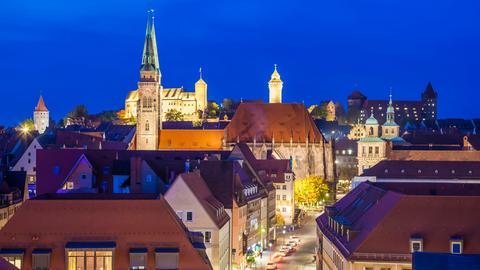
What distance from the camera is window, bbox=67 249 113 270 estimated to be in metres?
54.3

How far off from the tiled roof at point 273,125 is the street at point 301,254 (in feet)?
157

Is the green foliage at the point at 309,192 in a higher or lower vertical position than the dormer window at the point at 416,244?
higher

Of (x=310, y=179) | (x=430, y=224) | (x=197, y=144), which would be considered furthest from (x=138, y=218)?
(x=197, y=144)

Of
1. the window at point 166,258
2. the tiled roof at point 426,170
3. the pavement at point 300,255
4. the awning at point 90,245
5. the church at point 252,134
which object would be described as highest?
the church at point 252,134

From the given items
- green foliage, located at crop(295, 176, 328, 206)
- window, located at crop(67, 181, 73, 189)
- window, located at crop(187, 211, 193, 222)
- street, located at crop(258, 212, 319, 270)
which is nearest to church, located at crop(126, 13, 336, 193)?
green foliage, located at crop(295, 176, 328, 206)

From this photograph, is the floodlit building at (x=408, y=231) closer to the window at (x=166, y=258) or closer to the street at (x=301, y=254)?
the window at (x=166, y=258)

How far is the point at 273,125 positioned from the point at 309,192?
87.8ft

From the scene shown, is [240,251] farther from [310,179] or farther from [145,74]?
[145,74]

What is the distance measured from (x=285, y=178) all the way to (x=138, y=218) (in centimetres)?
7967

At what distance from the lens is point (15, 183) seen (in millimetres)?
96750

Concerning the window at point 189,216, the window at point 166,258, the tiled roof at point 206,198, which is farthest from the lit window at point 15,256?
the window at point 189,216

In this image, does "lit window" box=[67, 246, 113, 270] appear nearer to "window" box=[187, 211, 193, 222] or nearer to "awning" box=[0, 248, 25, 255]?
"awning" box=[0, 248, 25, 255]

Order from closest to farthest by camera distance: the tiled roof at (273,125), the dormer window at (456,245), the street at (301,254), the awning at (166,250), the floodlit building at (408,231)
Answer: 1. the awning at (166,250)
2. the dormer window at (456,245)
3. the floodlit building at (408,231)
4. the street at (301,254)
5. the tiled roof at (273,125)

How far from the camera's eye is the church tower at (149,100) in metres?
168
